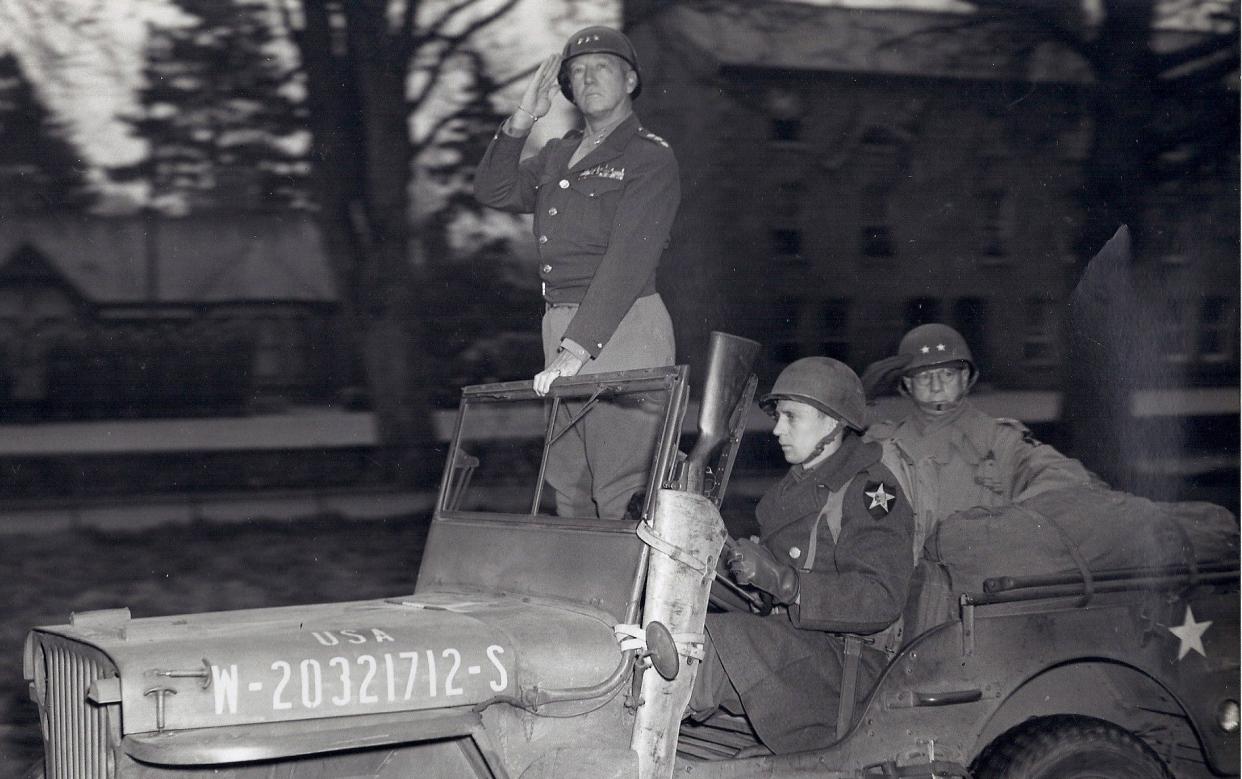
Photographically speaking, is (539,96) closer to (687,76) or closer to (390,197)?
(687,76)

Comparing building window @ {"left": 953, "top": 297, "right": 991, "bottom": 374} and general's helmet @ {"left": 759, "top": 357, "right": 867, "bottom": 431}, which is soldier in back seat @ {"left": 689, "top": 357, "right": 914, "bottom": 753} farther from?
building window @ {"left": 953, "top": 297, "right": 991, "bottom": 374}

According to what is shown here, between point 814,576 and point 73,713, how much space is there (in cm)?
169

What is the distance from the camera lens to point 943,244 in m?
7.55


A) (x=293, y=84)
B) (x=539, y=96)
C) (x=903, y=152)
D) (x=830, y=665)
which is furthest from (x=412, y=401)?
(x=830, y=665)

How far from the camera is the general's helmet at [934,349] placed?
4.34m

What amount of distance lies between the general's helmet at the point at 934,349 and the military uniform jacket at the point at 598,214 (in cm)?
105

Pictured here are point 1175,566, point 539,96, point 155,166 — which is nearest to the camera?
point 1175,566

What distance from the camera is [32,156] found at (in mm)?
7008

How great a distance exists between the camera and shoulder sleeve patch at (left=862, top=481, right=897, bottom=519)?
128 inches

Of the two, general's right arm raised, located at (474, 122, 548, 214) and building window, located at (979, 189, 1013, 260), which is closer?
general's right arm raised, located at (474, 122, 548, 214)

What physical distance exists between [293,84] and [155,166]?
912 millimetres

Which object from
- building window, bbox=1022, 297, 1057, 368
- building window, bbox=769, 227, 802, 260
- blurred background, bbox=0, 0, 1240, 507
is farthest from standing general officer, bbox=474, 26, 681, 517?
building window, bbox=1022, 297, 1057, 368

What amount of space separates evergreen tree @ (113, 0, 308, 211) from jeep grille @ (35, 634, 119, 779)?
15.4 ft

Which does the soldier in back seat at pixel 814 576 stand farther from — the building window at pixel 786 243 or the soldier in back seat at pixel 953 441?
the building window at pixel 786 243
